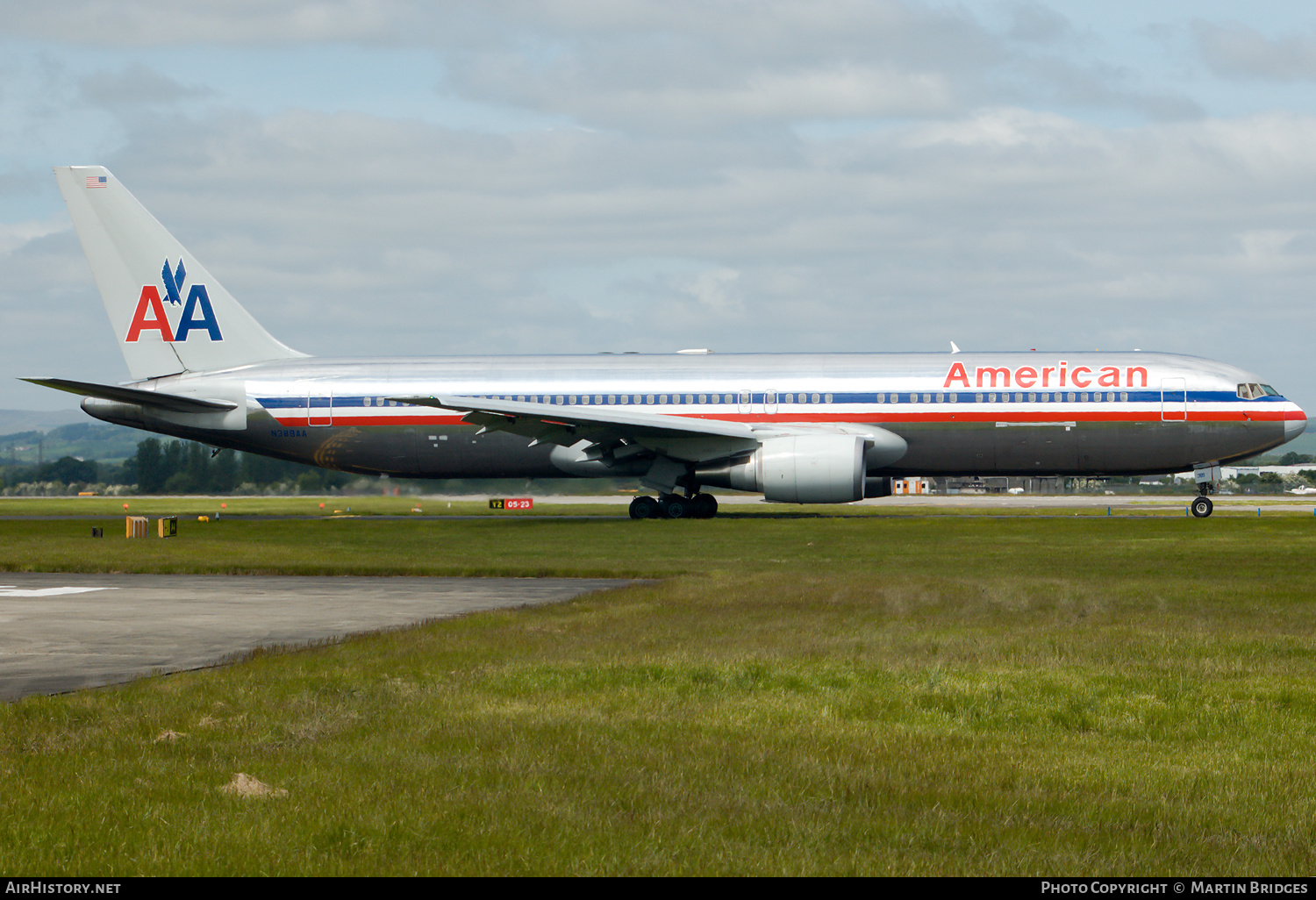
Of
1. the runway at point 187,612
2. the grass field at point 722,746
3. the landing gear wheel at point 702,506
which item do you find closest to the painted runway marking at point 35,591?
the runway at point 187,612

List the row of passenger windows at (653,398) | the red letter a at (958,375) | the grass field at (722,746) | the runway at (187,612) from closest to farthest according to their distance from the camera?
the grass field at (722,746) → the runway at (187,612) → the red letter a at (958,375) → the row of passenger windows at (653,398)

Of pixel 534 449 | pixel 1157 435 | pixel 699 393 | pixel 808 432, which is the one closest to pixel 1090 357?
pixel 1157 435

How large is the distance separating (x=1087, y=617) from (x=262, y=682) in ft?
29.9

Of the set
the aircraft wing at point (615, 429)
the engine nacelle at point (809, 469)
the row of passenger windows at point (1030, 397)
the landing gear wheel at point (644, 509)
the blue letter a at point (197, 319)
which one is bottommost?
the landing gear wheel at point (644, 509)

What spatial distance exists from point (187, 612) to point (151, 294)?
26822 mm

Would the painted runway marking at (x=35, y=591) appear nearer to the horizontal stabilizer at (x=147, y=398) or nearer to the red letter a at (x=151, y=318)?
the horizontal stabilizer at (x=147, y=398)

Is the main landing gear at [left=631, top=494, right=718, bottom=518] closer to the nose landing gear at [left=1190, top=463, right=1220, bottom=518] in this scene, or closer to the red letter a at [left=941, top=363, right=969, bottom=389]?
the red letter a at [left=941, top=363, right=969, bottom=389]

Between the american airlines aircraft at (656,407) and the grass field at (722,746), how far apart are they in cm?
1888

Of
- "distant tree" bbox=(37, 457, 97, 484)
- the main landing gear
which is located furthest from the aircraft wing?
"distant tree" bbox=(37, 457, 97, 484)

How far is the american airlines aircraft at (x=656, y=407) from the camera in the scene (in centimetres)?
3459

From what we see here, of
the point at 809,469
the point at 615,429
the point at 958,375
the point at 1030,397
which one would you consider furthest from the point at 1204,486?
the point at 615,429

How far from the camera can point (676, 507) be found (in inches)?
1438

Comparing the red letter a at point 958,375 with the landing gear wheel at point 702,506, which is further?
the landing gear wheel at point 702,506

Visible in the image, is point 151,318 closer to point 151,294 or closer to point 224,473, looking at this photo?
point 151,294
